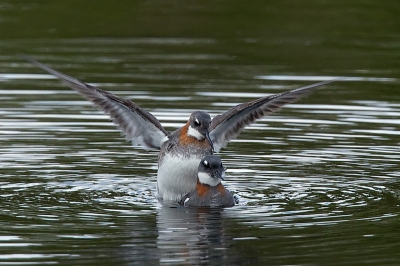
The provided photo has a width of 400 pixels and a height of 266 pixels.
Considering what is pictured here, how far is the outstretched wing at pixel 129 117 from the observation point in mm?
14531

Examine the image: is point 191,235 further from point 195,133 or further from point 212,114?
point 212,114

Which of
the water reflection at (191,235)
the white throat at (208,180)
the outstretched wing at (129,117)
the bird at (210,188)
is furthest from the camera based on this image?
the outstretched wing at (129,117)

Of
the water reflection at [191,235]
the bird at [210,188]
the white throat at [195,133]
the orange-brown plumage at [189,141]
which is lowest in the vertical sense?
the water reflection at [191,235]

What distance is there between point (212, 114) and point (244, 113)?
13.5 ft

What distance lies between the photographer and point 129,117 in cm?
1515

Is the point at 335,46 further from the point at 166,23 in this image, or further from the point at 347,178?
the point at 347,178

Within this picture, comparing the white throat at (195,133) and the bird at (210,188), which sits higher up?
the white throat at (195,133)

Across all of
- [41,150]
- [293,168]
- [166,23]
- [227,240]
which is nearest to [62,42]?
[166,23]

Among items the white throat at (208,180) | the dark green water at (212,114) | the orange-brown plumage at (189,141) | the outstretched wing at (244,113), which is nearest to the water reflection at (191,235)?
the dark green water at (212,114)

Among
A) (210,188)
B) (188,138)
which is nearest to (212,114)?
(188,138)

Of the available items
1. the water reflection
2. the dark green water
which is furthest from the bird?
the dark green water

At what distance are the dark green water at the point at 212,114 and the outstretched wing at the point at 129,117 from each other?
59 centimetres

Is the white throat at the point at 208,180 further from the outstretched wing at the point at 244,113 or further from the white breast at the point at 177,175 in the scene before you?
the outstretched wing at the point at 244,113

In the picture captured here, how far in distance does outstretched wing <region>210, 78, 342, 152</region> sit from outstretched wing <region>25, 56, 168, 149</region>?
79 cm
